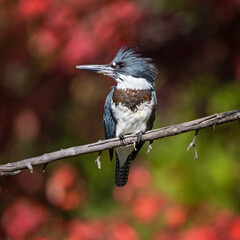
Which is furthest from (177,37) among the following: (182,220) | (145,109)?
(182,220)

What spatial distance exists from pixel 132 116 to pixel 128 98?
0.30 ft

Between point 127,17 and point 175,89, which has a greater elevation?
point 127,17

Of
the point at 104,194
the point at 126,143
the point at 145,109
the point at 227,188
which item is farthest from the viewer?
the point at 104,194

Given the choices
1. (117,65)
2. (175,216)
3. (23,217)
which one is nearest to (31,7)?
(117,65)

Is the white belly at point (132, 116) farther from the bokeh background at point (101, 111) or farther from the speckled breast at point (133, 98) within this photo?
the bokeh background at point (101, 111)

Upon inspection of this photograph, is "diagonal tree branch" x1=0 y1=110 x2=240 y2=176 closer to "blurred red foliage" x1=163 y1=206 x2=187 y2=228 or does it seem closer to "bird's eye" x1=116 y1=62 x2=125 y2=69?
"bird's eye" x1=116 y1=62 x2=125 y2=69

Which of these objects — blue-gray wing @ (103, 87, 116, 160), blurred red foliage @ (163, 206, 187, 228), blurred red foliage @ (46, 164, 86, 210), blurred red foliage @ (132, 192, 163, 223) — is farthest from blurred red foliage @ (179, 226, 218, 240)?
blurred red foliage @ (46, 164, 86, 210)

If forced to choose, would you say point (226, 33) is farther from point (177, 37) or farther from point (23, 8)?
point (23, 8)

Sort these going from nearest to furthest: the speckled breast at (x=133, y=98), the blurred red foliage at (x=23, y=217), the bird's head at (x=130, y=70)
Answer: the speckled breast at (x=133, y=98) < the bird's head at (x=130, y=70) < the blurred red foliage at (x=23, y=217)

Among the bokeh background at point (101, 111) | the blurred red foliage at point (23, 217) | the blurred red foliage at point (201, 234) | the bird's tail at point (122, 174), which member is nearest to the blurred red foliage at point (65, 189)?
the bokeh background at point (101, 111)

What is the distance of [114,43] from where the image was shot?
10.7 ft

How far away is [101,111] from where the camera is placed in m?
3.76

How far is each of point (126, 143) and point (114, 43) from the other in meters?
1.34

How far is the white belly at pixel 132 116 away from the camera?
251 cm
